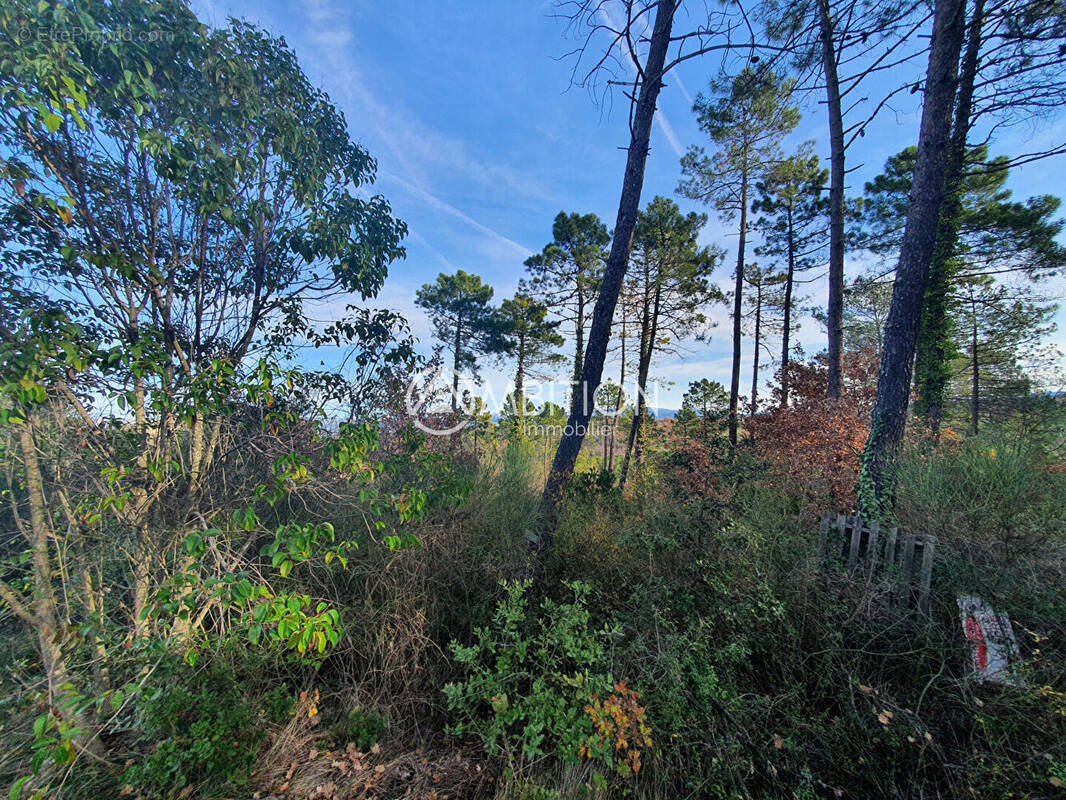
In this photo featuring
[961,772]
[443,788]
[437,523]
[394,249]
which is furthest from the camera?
[437,523]

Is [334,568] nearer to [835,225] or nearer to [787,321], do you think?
[835,225]

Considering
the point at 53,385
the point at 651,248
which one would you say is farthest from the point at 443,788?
the point at 651,248

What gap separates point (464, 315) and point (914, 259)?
14.5 m

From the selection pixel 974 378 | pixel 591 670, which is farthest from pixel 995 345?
pixel 591 670

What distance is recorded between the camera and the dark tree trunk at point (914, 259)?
3465 millimetres

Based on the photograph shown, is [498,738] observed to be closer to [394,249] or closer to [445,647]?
[445,647]

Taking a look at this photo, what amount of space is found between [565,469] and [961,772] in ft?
10.1

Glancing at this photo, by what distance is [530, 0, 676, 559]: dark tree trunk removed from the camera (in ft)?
13.1

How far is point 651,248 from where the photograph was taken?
11094mm

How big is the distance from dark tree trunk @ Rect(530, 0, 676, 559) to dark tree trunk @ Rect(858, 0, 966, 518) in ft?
8.23

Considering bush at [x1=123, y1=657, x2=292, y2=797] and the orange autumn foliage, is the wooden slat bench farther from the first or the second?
bush at [x1=123, y1=657, x2=292, y2=797]

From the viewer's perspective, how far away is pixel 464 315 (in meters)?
16.2

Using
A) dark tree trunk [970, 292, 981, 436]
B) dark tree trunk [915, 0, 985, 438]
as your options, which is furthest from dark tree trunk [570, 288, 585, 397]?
dark tree trunk [970, 292, 981, 436]

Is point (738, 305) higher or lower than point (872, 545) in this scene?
higher
